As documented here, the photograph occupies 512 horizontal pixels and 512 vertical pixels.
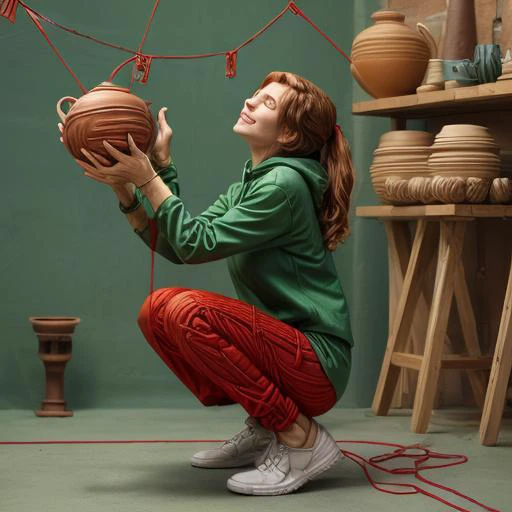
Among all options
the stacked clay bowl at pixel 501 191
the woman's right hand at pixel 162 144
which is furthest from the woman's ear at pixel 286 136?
the stacked clay bowl at pixel 501 191

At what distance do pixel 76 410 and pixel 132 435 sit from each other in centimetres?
59

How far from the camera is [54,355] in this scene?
3.98 m

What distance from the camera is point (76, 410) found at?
410 centimetres

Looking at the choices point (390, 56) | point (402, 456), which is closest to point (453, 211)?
point (390, 56)

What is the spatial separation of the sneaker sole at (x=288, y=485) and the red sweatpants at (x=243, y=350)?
0.47 ft

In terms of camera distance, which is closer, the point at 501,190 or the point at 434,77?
the point at 501,190

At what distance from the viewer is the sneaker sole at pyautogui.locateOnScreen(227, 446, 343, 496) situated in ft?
8.88

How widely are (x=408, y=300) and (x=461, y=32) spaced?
1004 mm

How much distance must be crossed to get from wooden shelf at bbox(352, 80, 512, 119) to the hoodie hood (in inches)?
35.4

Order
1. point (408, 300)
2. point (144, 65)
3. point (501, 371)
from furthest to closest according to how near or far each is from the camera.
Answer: point (408, 300)
point (501, 371)
point (144, 65)

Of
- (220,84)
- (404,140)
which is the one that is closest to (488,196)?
(404,140)

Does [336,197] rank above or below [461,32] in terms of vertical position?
below

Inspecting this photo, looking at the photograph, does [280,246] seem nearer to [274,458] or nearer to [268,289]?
[268,289]

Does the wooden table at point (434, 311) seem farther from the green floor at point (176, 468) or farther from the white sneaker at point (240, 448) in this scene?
the white sneaker at point (240, 448)
